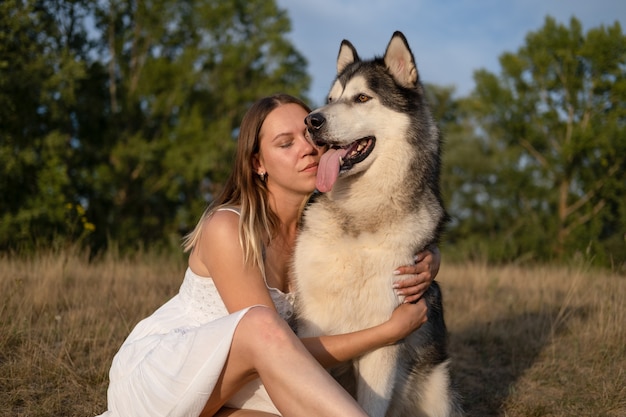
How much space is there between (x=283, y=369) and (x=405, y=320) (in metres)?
0.68

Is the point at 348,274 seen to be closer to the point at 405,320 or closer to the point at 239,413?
the point at 405,320

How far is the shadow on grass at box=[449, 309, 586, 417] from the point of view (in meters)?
3.91

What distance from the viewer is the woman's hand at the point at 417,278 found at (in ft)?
9.29

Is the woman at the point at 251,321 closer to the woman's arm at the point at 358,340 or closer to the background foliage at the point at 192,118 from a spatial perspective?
the woman's arm at the point at 358,340

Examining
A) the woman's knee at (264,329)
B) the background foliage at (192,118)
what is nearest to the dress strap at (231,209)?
the woman's knee at (264,329)

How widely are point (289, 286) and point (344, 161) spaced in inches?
28.7

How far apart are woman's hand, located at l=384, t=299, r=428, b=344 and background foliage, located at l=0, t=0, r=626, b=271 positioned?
379 inches

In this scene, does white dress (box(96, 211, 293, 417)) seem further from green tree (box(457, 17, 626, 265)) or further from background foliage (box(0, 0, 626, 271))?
green tree (box(457, 17, 626, 265))

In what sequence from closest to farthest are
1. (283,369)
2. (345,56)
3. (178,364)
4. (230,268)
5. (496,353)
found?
(283,369)
(178,364)
(230,268)
(345,56)
(496,353)

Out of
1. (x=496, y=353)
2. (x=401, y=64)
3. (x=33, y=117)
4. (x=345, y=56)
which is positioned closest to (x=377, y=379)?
(x=401, y=64)

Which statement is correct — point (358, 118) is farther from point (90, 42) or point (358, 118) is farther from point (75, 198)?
point (90, 42)

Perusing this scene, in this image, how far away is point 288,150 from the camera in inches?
123

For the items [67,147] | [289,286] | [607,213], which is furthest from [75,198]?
[607,213]

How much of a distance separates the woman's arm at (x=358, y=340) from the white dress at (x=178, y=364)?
1.04 feet
